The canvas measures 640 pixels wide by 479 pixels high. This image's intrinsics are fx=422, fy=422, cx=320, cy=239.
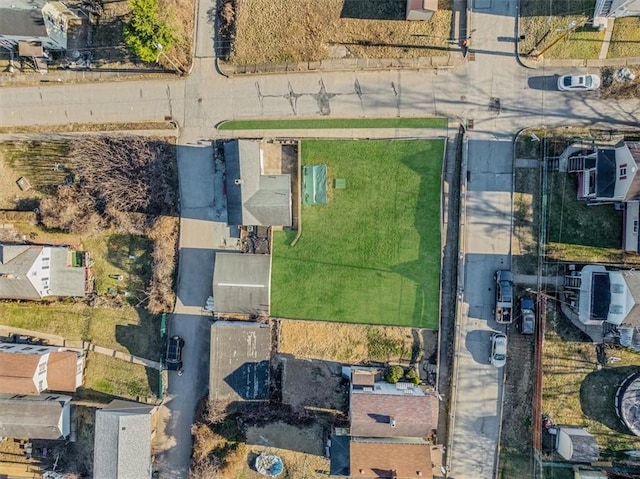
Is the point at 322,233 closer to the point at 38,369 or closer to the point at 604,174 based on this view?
the point at 604,174

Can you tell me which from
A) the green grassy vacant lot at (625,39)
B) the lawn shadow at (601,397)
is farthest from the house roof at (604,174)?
the lawn shadow at (601,397)

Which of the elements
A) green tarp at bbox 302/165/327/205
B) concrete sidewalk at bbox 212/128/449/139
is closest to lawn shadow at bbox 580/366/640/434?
concrete sidewalk at bbox 212/128/449/139

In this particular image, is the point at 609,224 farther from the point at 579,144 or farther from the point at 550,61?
the point at 550,61

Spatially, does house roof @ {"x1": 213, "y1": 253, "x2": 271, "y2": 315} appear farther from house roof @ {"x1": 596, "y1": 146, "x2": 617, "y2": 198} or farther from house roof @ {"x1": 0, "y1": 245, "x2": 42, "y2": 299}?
house roof @ {"x1": 596, "y1": 146, "x2": 617, "y2": 198}

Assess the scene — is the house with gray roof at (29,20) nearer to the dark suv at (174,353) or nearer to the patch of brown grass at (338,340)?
the dark suv at (174,353)

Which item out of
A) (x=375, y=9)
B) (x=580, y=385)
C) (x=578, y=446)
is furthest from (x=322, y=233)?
(x=578, y=446)

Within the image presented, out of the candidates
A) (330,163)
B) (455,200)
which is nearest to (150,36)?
(330,163)

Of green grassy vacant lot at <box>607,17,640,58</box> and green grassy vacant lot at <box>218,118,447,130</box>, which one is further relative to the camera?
green grassy vacant lot at <box>218,118,447,130</box>
